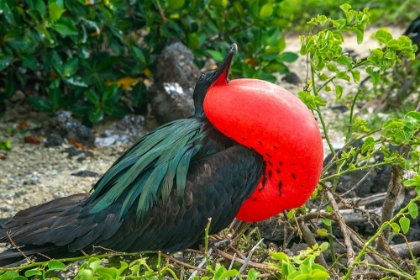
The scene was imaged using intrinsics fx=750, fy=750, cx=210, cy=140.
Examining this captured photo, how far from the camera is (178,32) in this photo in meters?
4.28

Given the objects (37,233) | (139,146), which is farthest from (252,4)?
(37,233)

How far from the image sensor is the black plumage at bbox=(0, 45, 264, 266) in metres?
2.21

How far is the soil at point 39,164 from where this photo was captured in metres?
3.36

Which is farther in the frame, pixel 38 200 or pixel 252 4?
pixel 252 4

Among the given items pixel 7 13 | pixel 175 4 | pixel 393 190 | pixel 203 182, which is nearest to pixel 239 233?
pixel 203 182

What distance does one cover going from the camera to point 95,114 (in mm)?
4051

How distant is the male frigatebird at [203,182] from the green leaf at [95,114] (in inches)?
69.3

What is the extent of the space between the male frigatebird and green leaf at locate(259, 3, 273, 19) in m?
1.99

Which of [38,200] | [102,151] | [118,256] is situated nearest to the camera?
[118,256]

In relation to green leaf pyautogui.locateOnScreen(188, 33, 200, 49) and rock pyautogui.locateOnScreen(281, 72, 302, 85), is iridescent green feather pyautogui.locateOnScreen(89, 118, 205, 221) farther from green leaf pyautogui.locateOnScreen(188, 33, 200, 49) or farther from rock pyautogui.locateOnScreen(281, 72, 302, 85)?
rock pyautogui.locateOnScreen(281, 72, 302, 85)

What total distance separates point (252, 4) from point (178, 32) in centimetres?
46

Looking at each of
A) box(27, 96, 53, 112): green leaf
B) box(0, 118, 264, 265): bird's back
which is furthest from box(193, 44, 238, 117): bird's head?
box(27, 96, 53, 112): green leaf

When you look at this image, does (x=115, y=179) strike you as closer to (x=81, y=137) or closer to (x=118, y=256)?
(x=118, y=256)

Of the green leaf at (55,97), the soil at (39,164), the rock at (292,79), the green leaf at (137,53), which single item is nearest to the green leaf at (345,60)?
the soil at (39,164)
